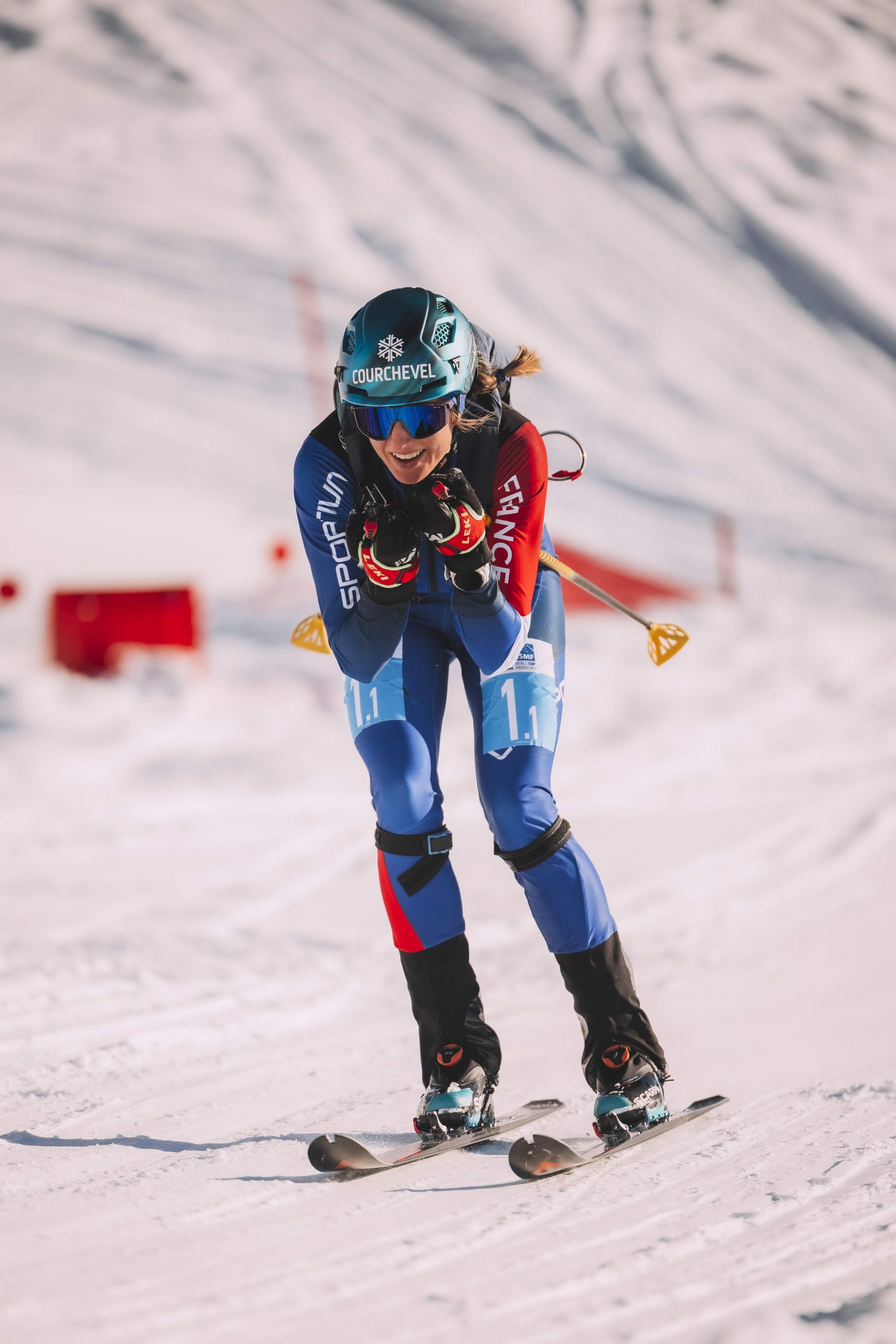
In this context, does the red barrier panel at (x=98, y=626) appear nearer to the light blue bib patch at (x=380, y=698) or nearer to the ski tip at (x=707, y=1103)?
the light blue bib patch at (x=380, y=698)

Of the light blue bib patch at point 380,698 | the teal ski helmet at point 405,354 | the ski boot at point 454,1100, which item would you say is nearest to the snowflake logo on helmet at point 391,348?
the teal ski helmet at point 405,354

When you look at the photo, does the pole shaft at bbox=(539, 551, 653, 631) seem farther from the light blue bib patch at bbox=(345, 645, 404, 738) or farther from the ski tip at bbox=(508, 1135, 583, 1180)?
the ski tip at bbox=(508, 1135, 583, 1180)

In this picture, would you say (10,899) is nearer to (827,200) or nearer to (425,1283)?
(425,1283)

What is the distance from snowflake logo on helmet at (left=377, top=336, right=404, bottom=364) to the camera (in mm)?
2887

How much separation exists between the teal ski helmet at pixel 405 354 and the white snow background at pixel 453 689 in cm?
176

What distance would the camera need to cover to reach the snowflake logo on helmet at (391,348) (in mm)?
2887

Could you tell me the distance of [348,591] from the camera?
303cm

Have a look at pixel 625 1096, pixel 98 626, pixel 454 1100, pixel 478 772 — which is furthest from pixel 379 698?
pixel 98 626

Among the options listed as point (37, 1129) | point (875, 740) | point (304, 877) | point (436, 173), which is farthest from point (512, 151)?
point (37, 1129)

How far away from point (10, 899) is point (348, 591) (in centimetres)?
325

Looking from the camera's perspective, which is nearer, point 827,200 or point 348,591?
point 348,591

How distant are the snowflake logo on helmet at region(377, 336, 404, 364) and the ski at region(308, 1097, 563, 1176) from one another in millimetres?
1779

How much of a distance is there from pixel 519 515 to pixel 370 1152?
154 centimetres

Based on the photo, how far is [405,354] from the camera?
289 centimetres
